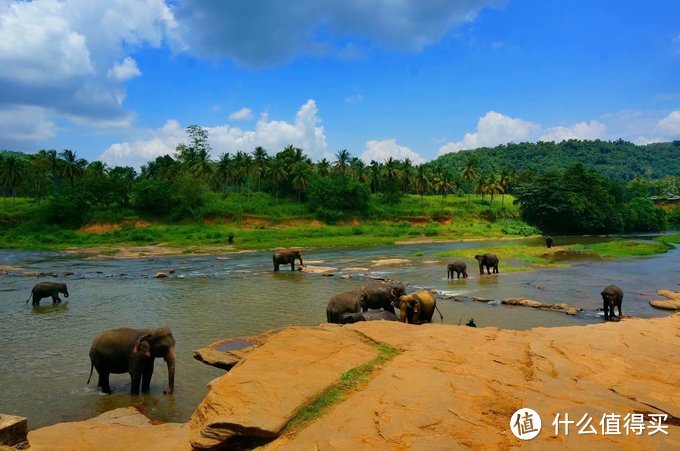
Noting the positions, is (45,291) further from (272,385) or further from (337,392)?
(337,392)

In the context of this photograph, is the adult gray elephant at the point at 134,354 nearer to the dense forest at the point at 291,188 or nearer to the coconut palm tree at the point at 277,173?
the dense forest at the point at 291,188

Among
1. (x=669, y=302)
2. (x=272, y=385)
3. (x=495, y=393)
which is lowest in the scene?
(x=669, y=302)

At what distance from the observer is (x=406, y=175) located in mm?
109375

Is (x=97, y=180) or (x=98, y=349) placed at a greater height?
(x=97, y=180)

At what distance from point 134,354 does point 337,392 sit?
19.3ft

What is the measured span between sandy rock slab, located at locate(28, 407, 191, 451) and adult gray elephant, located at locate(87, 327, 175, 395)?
167cm

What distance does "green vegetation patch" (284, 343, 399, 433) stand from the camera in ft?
23.5

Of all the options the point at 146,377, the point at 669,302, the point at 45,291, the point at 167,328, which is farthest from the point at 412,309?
the point at 45,291

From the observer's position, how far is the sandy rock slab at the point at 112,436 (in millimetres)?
7781

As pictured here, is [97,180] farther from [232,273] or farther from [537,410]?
[537,410]

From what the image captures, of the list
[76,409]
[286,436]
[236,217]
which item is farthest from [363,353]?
[236,217]

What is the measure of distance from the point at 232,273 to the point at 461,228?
180 feet

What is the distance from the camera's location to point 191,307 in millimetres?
22875

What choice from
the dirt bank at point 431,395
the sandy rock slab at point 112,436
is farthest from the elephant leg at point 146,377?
the dirt bank at point 431,395
